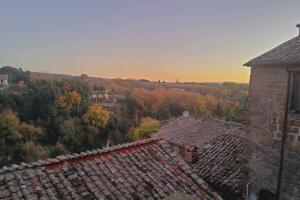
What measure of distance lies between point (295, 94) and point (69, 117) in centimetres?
3642

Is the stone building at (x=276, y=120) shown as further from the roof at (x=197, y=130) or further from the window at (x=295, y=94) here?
the roof at (x=197, y=130)

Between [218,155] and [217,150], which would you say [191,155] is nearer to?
[218,155]

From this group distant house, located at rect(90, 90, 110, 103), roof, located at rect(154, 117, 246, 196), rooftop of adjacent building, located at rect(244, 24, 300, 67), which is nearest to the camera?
rooftop of adjacent building, located at rect(244, 24, 300, 67)

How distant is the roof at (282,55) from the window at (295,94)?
42 cm

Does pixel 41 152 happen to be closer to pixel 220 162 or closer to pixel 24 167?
pixel 220 162

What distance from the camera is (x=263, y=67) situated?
8359mm

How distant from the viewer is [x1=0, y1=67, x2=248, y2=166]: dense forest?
107ft

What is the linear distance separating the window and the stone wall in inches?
7.5

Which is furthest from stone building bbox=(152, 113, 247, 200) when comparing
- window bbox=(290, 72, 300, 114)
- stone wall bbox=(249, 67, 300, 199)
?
window bbox=(290, 72, 300, 114)

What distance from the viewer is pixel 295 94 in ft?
24.7

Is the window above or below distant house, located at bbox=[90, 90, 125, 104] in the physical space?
above

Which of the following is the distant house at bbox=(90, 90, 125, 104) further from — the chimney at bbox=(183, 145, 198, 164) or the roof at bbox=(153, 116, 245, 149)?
the chimney at bbox=(183, 145, 198, 164)

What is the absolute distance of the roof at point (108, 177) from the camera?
5184 mm

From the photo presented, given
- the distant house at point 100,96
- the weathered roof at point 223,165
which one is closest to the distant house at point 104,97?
the distant house at point 100,96
